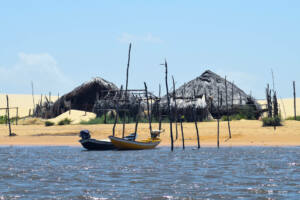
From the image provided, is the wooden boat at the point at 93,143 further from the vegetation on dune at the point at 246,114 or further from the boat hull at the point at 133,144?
the vegetation on dune at the point at 246,114

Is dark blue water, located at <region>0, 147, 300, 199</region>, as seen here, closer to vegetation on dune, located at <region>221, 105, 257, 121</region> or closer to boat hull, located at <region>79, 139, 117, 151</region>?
boat hull, located at <region>79, 139, 117, 151</region>

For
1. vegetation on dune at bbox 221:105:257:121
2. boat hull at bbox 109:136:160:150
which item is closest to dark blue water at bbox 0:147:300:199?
boat hull at bbox 109:136:160:150

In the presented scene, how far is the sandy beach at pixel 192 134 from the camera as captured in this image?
4447 cm

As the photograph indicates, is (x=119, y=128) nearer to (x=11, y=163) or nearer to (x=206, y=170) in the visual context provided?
(x=11, y=163)

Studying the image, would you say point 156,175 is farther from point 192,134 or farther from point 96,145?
point 192,134

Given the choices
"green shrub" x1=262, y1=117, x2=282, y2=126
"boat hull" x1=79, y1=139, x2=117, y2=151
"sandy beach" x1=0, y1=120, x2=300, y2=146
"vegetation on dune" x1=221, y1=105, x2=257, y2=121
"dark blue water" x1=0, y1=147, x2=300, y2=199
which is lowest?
"dark blue water" x1=0, y1=147, x2=300, y2=199

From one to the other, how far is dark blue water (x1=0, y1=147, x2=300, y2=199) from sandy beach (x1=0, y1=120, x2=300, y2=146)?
510 centimetres

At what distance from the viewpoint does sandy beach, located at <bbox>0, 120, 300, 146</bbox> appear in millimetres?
44469

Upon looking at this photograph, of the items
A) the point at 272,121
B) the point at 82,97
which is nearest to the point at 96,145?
the point at 272,121

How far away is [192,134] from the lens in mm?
48656

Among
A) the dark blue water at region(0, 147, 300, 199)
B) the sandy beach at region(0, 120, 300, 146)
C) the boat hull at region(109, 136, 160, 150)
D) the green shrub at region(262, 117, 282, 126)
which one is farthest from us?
the green shrub at region(262, 117, 282, 126)

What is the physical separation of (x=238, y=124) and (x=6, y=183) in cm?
3131

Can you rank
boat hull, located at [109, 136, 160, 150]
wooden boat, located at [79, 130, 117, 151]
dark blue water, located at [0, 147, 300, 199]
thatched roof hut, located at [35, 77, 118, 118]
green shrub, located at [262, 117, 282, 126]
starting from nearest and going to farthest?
dark blue water, located at [0, 147, 300, 199]
boat hull, located at [109, 136, 160, 150]
wooden boat, located at [79, 130, 117, 151]
green shrub, located at [262, 117, 282, 126]
thatched roof hut, located at [35, 77, 118, 118]

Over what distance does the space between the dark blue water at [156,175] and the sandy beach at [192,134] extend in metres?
5.10
